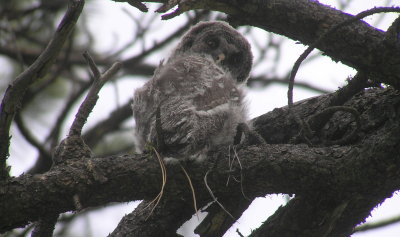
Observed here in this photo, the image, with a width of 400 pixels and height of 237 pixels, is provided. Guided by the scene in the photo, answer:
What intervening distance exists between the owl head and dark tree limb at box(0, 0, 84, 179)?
2392 millimetres

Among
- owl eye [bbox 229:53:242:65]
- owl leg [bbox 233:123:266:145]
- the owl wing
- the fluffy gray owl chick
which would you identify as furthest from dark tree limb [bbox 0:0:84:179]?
owl eye [bbox 229:53:242:65]

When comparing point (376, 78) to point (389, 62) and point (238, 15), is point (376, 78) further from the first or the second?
point (238, 15)

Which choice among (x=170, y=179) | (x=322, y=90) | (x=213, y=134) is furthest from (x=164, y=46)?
(x=170, y=179)

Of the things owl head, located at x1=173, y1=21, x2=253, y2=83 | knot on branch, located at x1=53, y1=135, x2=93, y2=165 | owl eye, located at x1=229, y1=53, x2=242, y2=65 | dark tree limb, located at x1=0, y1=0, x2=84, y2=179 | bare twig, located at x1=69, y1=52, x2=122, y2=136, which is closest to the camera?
dark tree limb, located at x1=0, y1=0, x2=84, y2=179

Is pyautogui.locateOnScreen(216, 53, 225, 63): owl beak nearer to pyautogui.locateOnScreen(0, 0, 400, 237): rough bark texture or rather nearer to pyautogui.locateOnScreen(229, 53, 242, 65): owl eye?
pyautogui.locateOnScreen(229, 53, 242, 65): owl eye

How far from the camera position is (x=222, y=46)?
16.9 feet

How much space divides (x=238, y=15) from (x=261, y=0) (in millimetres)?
153

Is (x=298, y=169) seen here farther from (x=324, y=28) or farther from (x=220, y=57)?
(x=220, y=57)

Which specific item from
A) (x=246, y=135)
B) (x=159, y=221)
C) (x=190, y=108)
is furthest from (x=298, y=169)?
(x=159, y=221)

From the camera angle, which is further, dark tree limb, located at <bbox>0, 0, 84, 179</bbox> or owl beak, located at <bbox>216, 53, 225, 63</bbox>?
owl beak, located at <bbox>216, 53, 225, 63</bbox>

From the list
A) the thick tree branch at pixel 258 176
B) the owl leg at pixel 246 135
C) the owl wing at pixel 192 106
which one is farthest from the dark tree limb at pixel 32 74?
the owl leg at pixel 246 135

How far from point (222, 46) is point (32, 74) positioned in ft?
8.90

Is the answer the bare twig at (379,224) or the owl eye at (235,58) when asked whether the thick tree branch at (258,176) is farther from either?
the owl eye at (235,58)

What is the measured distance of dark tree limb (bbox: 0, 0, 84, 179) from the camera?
2699 mm
